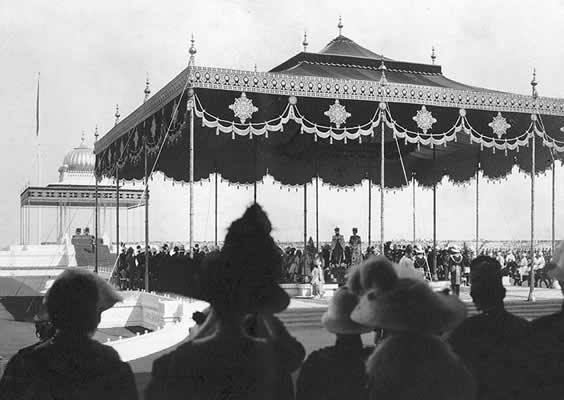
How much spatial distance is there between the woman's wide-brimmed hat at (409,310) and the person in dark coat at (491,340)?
50 centimetres

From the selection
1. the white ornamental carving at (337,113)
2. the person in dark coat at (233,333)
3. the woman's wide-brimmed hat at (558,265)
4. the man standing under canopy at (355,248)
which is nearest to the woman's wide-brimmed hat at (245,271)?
the person in dark coat at (233,333)

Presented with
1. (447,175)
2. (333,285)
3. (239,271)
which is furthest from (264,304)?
(447,175)

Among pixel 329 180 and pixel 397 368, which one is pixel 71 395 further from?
pixel 329 180

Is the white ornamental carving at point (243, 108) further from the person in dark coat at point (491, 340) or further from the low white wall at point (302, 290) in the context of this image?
the person in dark coat at point (491, 340)

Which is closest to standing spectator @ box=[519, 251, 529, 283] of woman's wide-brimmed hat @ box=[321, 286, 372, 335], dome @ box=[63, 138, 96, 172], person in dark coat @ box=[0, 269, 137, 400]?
woman's wide-brimmed hat @ box=[321, 286, 372, 335]

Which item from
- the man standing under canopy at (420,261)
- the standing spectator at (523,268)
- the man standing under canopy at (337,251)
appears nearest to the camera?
the man standing under canopy at (420,261)

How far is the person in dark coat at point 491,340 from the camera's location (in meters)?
3.03

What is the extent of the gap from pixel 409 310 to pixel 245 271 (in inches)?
22.9

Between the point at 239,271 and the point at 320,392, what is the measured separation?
577 mm

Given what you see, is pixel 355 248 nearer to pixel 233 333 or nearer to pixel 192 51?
pixel 192 51

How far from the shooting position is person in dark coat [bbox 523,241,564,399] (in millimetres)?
3068

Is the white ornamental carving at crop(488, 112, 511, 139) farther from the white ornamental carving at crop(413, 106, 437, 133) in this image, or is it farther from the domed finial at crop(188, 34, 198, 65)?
the domed finial at crop(188, 34, 198, 65)

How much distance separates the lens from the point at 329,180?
2473 centimetres

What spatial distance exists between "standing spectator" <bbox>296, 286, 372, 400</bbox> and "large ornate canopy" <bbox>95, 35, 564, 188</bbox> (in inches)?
464
